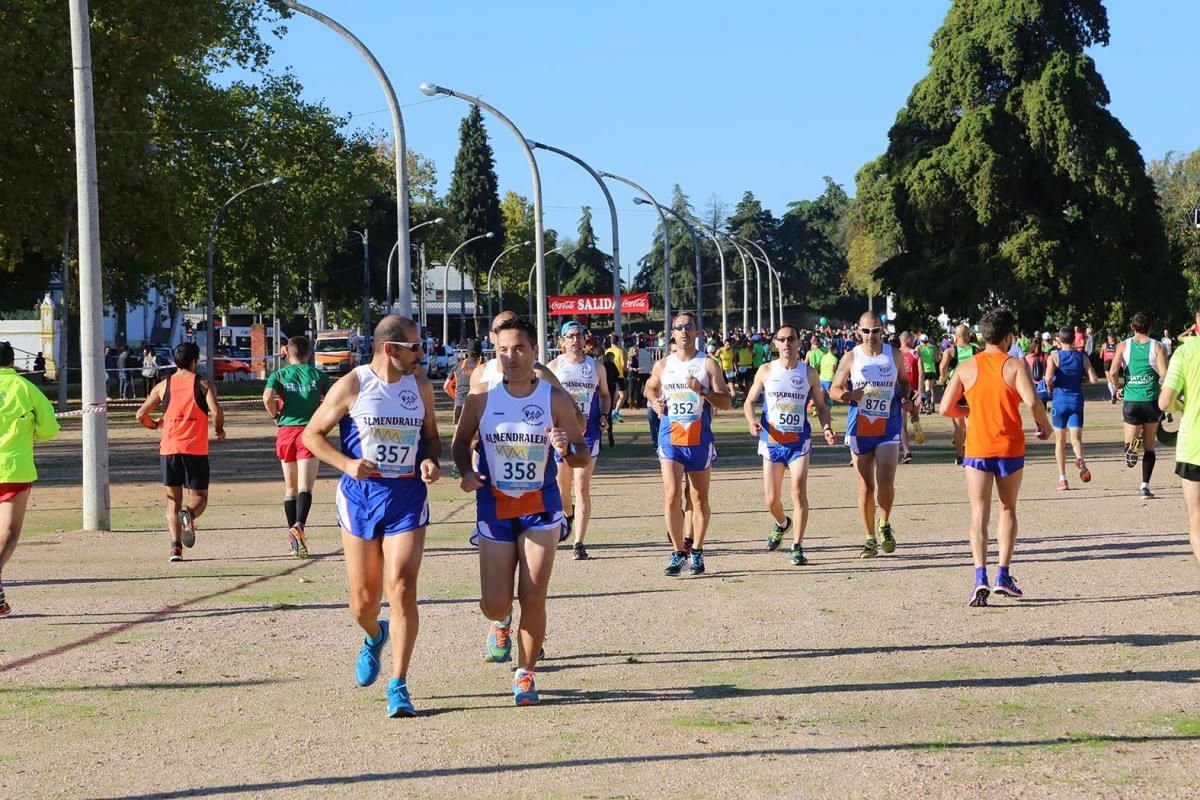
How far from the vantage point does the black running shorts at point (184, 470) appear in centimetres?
1358

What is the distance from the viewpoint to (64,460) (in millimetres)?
27781

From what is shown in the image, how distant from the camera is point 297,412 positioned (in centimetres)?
1376

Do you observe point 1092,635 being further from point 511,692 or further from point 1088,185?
point 1088,185

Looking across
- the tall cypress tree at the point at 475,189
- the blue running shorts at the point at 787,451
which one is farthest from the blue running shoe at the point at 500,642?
the tall cypress tree at the point at 475,189

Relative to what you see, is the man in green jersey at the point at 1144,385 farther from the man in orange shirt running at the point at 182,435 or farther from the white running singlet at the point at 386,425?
the white running singlet at the point at 386,425

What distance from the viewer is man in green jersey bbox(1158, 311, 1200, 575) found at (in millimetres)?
9484

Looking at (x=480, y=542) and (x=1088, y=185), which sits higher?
(x=1088, y=185)

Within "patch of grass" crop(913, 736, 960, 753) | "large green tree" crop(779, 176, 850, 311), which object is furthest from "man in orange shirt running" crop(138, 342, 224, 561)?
"large green tree" crop(779, 176, 850, 311)

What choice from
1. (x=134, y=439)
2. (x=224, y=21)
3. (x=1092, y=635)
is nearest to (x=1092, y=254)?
(x=224, y=21)

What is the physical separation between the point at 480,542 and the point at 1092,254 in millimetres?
50409

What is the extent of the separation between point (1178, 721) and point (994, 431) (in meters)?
3.61

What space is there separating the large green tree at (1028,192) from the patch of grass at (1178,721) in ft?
157

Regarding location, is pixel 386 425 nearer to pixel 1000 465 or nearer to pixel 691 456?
pixel 1000 465

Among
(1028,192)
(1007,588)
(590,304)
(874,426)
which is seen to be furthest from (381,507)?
(1028,192)
